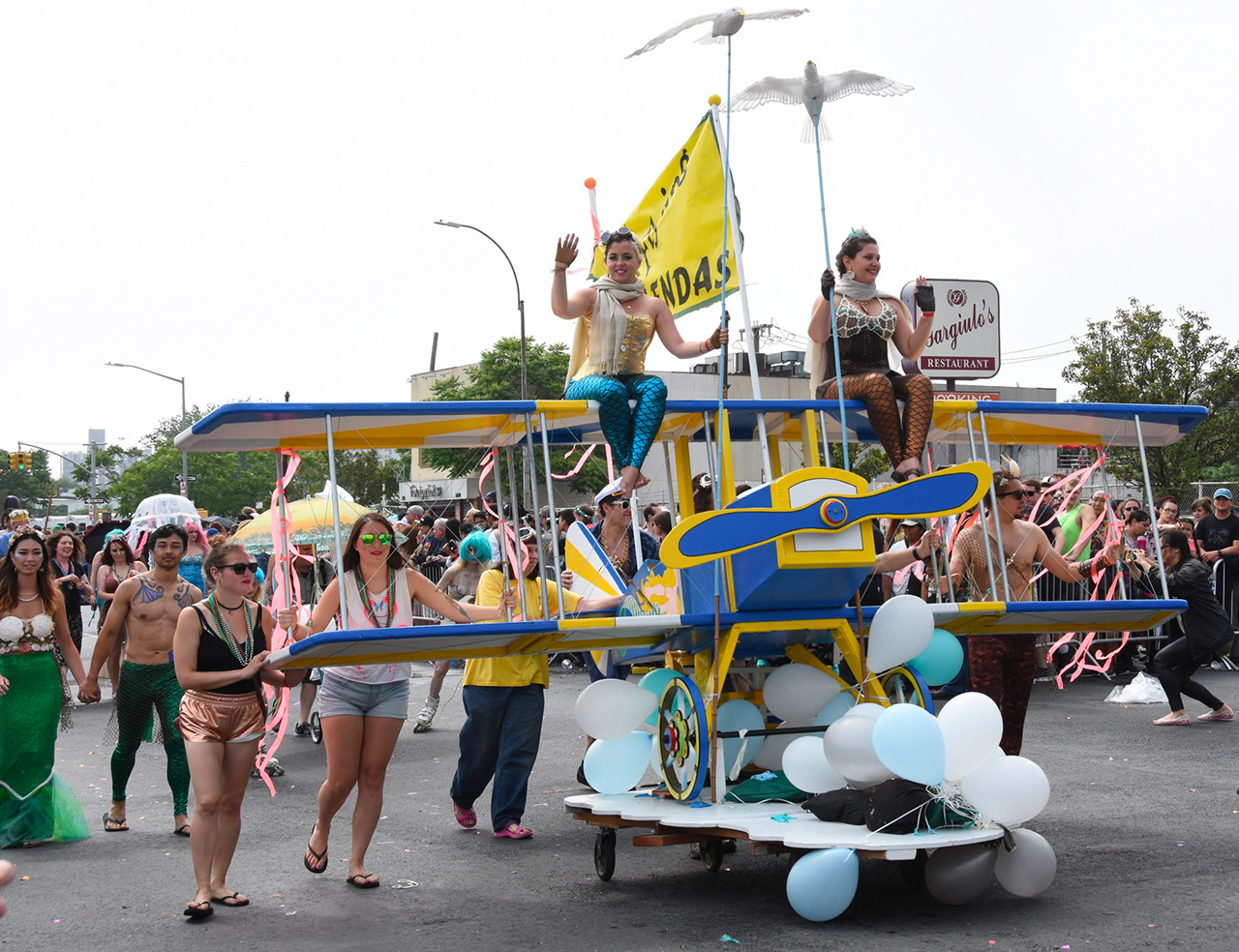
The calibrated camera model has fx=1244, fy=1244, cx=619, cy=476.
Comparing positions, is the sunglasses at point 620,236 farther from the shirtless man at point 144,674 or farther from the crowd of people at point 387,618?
the shirtless man at point 144,674

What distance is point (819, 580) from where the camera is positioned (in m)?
6.02

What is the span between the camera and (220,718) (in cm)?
601

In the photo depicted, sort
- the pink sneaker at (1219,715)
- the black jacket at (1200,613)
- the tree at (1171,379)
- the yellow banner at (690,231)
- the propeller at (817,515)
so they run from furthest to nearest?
the tree at (1171,379), the pink sneaker at (1219,715), the black jacket at (1200,613), the yellow banner at (690,231), the propeller at (817,515)

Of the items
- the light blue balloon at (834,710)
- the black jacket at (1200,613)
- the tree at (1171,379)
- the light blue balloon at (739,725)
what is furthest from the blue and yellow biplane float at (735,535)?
the tree at (1171,379)

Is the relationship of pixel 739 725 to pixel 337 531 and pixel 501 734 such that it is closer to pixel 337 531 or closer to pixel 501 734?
pixel 501 734

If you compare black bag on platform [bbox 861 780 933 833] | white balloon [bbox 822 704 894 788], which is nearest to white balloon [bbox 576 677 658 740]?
white balloon [bbox 822 704 894 788]

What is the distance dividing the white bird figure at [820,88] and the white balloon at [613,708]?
3.46 meters

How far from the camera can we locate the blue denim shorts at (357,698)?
20.5ft

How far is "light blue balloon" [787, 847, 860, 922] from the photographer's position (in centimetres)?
530

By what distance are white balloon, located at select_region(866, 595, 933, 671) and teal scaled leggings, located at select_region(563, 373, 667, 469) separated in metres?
1.48

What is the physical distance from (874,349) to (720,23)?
218 cm

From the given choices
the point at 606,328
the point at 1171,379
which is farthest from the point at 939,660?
the point at 1171,379

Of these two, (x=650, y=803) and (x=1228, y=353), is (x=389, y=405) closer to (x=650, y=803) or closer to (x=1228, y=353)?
(x=650, y=803)

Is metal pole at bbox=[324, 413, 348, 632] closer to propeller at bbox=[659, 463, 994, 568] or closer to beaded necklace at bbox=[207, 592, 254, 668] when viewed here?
beaded necklace at bbox=[207, 592, 254, 668]
